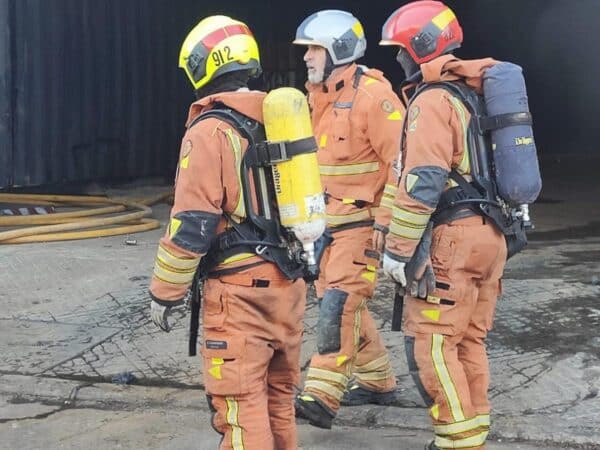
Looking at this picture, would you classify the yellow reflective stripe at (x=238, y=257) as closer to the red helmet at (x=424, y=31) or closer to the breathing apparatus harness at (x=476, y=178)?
the breathing apparatus harness at (x=476, y=178)

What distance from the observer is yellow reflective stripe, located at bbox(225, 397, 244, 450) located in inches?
140

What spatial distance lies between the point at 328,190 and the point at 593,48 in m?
17.9

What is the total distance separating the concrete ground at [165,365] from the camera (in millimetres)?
4770

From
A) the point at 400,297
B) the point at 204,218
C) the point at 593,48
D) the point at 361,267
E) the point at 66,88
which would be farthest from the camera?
the point at 593,48

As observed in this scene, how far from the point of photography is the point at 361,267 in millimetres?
4734

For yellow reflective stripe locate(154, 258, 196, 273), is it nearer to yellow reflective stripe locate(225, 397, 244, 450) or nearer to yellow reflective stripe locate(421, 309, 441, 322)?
yellow reflective stripe locate(225, 397, 244, 450)

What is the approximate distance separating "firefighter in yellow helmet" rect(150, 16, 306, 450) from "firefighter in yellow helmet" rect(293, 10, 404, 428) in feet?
3.34

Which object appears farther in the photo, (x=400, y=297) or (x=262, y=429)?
(x=400, y=297)

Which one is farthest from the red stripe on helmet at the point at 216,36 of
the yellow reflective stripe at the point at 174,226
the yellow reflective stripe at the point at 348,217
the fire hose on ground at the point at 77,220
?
the fire hose on ground at the point at 77,220

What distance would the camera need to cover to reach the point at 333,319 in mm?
4699

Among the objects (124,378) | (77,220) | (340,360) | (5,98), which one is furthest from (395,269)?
(5,98)

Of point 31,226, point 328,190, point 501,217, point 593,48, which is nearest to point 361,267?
point 328,190

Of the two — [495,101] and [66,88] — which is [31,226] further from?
[495,101]

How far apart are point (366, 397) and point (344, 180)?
120 centimetres
